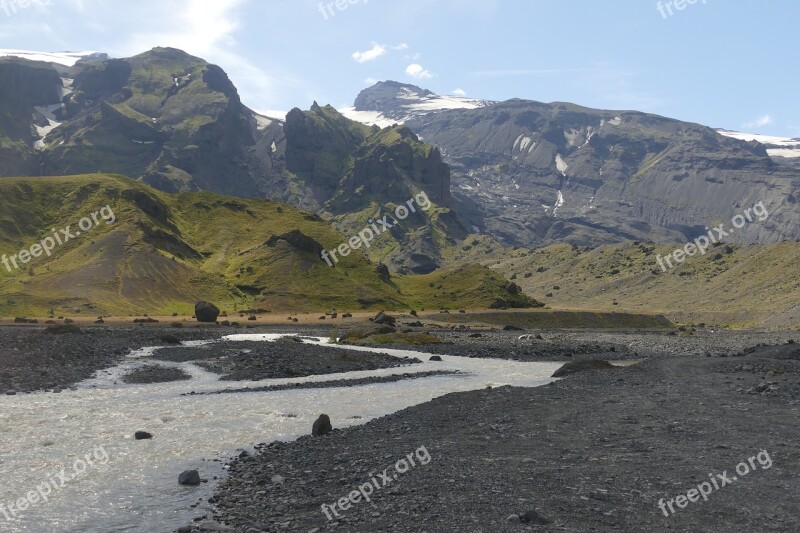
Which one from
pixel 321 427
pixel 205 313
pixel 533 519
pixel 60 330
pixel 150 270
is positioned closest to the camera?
pixel 533 519

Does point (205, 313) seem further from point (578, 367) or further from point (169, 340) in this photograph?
point (578, 367)

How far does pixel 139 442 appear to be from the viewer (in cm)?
2747

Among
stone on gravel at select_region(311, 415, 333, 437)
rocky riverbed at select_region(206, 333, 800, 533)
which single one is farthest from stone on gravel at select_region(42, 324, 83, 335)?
stone on gravel at select_region(311, 415, 333, 437)

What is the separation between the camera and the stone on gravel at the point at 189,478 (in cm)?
2139

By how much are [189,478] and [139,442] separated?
7.30 m

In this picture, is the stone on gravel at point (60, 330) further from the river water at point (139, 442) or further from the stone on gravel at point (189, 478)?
the stone on gravel at point (189, 478)

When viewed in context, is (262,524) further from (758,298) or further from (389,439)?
(758,298)

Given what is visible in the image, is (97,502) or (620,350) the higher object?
(97,502)

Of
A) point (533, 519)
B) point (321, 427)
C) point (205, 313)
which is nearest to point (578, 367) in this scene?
point (321, 427)

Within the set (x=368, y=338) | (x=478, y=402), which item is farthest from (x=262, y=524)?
(x=368, y=338)

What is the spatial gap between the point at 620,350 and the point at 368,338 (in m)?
32.9

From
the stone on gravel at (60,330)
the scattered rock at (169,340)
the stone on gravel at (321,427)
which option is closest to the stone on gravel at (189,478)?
the stone on gravel at (321,427)

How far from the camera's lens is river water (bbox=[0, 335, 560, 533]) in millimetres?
18906

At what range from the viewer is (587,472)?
820 inches
